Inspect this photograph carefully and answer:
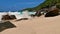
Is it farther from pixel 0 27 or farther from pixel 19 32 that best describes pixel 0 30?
pixel 19 32

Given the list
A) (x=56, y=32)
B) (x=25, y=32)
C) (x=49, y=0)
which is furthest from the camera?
(x=49, y=0)

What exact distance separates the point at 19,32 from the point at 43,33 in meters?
0.53

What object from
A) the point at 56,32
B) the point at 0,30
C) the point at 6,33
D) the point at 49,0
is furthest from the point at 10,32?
the point at 49,0

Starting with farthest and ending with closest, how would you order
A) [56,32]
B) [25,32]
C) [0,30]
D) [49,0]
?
[49,0], [0,30], [25,32], [56,32]

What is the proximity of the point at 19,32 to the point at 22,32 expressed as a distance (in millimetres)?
60

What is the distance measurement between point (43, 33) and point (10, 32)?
2.36 ft

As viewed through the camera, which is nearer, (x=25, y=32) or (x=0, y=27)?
(x=25, y=32)

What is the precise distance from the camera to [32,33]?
3.48m

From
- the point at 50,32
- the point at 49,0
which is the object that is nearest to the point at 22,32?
the point at 50,32

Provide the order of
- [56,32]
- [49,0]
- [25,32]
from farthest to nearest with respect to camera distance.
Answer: [49,0]
[25,32]
[56,32]

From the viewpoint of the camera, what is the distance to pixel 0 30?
159 inches

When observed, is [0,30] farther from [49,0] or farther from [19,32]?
[49,0]

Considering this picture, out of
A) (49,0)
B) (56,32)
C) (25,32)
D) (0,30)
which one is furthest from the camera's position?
(49,0)

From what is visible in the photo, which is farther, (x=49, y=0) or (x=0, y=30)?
(x=49, y=0)
